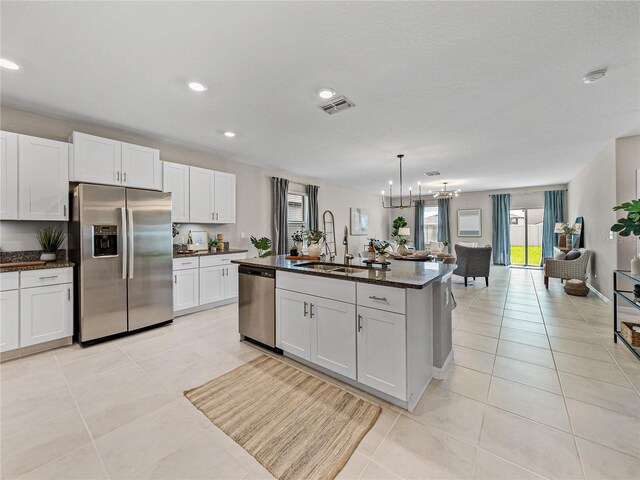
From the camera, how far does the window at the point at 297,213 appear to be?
21.4 feet

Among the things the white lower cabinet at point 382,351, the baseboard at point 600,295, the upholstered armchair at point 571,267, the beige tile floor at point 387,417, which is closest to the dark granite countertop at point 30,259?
the beige tile floor at point 387,417

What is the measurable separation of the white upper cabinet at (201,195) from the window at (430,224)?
8.40m

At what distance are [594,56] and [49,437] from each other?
469 centimetres

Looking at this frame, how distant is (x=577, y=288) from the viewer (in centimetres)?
493

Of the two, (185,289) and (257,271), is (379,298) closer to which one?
(257,271)

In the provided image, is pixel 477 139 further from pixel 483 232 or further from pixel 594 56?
pixel 483 232

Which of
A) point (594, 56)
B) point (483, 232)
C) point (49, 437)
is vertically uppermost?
point (594, 56)

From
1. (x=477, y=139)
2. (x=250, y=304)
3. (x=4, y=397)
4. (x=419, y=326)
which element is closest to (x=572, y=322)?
(x=477, y=139)

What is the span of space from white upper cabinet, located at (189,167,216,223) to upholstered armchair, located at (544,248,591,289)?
21.9 ft

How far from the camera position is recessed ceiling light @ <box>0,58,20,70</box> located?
2.16 meters

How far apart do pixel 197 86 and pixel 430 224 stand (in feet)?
31.7

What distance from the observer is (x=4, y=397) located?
208 centimetres

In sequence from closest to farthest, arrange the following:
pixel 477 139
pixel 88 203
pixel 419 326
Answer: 1. pixel 419 326
2. pixel 88 203
3. pixel 477 139

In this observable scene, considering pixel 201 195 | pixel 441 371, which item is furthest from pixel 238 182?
pixel 441 371
